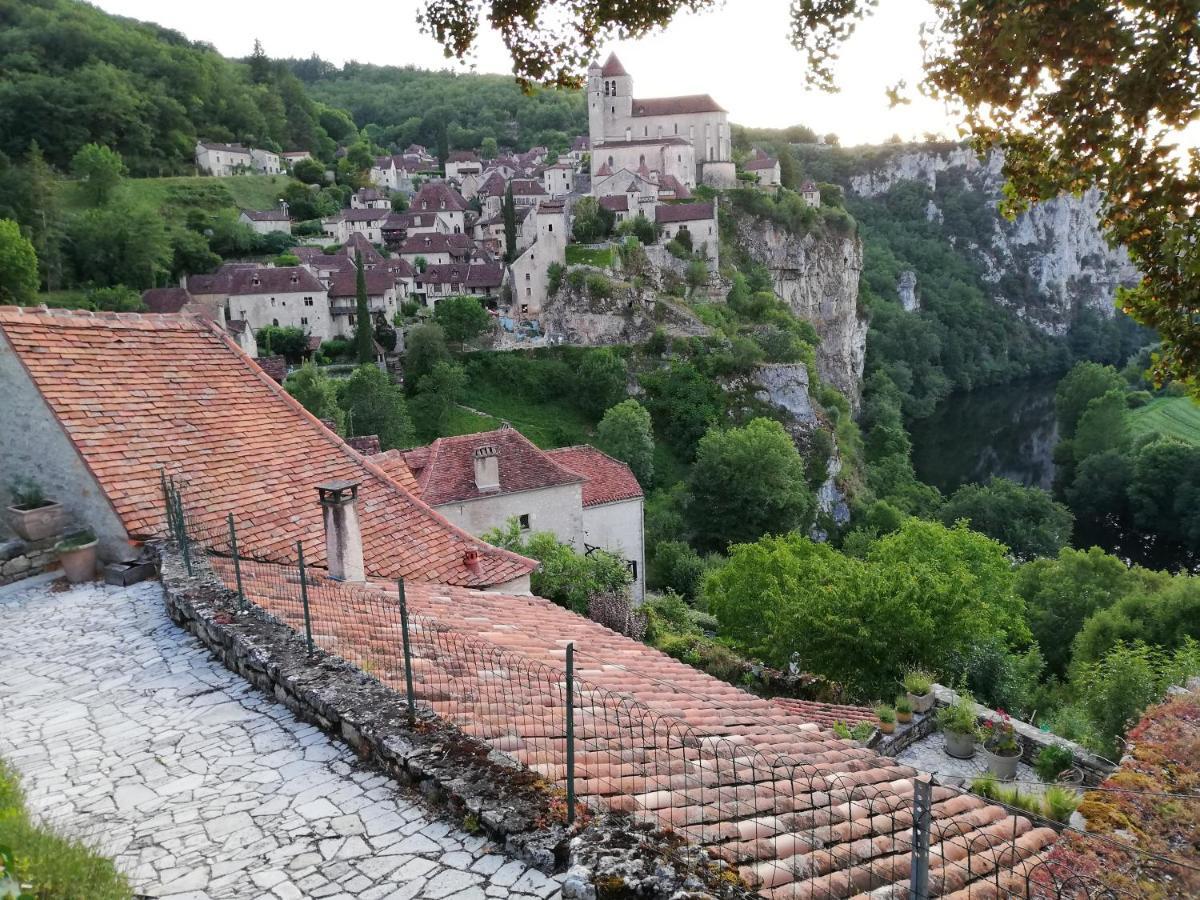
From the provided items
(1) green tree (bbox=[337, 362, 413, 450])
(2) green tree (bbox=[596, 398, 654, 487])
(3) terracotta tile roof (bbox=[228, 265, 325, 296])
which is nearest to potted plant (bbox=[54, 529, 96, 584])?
(1) green tree (bbox=[337, 362, 413, 450])

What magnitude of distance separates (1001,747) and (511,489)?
15.2 metres

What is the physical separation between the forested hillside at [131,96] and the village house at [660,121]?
46988 mm

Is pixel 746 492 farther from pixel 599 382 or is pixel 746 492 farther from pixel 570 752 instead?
pixel 570 752

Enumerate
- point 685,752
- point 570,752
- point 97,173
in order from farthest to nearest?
1. point 97,173
2. point 685,752
3. point 570,752

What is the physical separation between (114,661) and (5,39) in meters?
126

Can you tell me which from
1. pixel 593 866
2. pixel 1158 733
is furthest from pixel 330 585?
pixel 1158 733

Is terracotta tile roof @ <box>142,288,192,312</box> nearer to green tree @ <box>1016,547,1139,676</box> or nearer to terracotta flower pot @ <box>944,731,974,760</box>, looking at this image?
green tree @ <box>1016,547,1139,676</box>

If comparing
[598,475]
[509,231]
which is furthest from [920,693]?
[509,231]

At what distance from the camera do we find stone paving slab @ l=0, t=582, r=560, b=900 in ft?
13.3

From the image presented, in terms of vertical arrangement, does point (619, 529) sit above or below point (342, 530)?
below

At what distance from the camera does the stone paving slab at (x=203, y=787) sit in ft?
13.3

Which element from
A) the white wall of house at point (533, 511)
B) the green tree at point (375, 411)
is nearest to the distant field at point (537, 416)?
the green tree at point (375, 411)

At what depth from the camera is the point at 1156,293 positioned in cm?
444

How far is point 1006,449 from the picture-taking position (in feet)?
264
